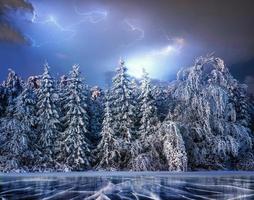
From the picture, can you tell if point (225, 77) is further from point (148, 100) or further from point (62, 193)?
point (62, 193)

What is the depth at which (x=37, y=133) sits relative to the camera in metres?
32.1

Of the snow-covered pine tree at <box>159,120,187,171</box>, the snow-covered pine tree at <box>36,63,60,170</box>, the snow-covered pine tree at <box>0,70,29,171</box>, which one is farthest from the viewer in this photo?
the snow-covered pine tree at <box>36,63,60,170</box>

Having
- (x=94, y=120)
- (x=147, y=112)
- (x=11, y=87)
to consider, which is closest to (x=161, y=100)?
(x=147, y=112)

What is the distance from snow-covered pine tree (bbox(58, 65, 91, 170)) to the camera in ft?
100

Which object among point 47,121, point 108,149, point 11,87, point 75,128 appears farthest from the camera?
point 11,87

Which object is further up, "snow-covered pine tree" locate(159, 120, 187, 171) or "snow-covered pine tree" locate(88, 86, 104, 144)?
"snow-covered pine tree" locate(88, 86, 104, 144)

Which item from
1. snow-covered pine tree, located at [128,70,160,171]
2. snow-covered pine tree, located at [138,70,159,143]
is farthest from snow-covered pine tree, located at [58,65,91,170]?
snow-covered pine tree, located at [138,70,159,143]

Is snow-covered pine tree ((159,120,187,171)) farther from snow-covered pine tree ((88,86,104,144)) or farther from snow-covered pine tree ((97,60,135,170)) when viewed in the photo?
snow-covered pine tree ((88,86,104,144))

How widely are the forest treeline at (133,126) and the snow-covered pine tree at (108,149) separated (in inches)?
2.8

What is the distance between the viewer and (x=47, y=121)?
31.6 meters

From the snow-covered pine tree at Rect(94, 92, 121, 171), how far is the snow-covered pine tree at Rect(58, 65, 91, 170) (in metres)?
0.95

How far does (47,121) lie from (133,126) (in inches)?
245

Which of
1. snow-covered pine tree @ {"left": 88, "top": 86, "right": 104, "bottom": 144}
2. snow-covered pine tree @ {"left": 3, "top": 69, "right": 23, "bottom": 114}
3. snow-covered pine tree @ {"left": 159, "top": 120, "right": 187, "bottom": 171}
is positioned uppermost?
snow-covered pine tree @ {"left": 3, "top": 69, "right": 23, "bottom": 114}

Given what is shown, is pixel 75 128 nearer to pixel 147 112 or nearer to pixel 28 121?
pixel 28 121
